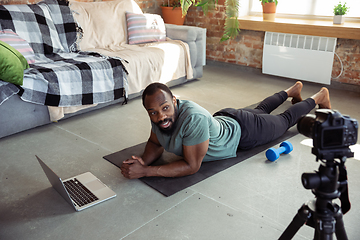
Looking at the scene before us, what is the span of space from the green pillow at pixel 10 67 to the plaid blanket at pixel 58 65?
0.06m

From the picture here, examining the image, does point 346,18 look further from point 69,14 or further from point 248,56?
point 69,14

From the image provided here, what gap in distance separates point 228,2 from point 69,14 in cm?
192

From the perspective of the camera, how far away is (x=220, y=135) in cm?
198

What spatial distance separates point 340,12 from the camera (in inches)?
140

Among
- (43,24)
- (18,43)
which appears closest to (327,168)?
(18,43)

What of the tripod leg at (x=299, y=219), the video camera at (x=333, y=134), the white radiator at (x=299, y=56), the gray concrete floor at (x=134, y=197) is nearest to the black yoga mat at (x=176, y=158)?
the gray concrete floor at (x=134, y=197)

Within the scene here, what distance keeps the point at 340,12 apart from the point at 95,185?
319 centimetres

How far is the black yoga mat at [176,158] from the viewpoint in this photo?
1859 millimetres

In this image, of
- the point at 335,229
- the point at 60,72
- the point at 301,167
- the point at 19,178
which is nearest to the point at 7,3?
the point at 60,72

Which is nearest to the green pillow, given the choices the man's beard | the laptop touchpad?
the laptop touchpad

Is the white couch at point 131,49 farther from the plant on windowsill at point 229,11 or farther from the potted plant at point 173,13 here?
the potted plant at point 173,13

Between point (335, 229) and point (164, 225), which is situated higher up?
point (335, 229)

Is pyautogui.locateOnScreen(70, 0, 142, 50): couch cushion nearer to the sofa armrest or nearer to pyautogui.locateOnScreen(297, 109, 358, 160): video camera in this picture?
the sofa armrest

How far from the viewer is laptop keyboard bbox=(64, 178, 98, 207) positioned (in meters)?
1.76
